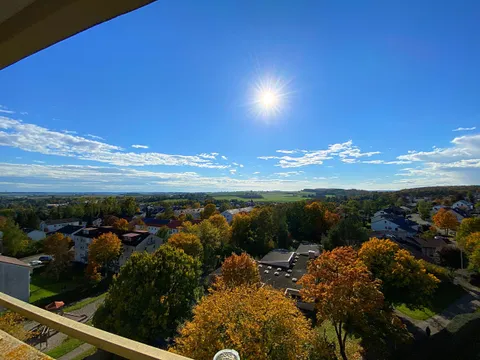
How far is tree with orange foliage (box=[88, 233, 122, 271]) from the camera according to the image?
80.9 feet

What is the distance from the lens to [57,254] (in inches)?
1022

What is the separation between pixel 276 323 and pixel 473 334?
37.9 ft

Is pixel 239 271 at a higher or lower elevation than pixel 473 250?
lower

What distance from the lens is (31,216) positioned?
158 feet

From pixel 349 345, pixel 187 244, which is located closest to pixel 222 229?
pixel 187 244

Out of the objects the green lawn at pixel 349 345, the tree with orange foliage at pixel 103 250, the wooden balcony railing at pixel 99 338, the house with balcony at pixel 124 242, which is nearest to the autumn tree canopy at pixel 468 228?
the green lawn at pixel 349 345

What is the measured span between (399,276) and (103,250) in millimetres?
25510

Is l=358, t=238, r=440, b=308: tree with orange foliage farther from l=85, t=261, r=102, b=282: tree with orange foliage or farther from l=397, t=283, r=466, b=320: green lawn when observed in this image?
l=85, t=261, r=102, b=282: tree with orange foliage

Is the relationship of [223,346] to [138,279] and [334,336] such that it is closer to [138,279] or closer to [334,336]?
[138,279]

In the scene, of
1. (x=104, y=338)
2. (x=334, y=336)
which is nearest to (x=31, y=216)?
(x=334, y=336)

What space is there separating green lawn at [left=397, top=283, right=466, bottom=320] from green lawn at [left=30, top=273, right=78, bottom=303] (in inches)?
1082

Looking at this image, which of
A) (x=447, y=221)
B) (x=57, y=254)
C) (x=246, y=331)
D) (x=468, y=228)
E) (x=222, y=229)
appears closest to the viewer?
(x=246, y=331)

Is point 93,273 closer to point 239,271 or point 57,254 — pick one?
point 57,254

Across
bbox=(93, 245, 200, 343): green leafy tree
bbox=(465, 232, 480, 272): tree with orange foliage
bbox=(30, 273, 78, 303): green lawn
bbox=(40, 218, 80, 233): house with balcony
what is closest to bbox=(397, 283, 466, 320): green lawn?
bbox=(465, 232, 480, 272): tree with orange foliage
